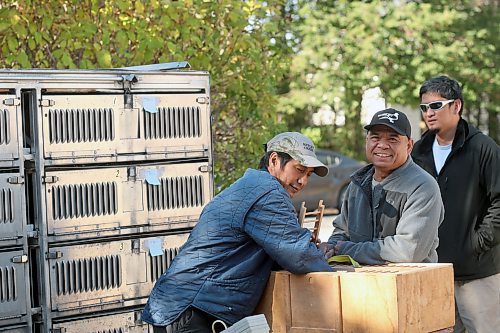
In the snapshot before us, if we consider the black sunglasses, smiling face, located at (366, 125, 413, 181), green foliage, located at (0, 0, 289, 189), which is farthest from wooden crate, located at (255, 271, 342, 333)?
green foliage, located at (0, 0, 289, 189)

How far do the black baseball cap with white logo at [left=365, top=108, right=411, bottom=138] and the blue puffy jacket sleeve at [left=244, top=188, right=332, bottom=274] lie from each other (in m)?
0.88

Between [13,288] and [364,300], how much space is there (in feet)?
7.10

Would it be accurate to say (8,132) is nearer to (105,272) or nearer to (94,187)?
(94,187)

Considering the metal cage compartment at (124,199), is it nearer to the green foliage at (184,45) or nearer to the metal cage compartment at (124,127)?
the metal cage compartment at (124,127)

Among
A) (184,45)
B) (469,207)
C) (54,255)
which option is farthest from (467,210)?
(184,45)

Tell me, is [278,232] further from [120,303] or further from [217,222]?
[120,303]

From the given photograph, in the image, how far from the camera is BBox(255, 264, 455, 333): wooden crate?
14.4 feet

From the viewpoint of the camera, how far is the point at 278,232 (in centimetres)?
447

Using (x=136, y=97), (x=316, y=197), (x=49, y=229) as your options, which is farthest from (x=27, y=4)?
(x=316, y=197)

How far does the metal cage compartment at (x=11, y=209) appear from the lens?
553cm

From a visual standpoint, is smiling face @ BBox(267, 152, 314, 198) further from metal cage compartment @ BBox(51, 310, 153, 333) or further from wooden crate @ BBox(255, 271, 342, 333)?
metal cage compartment @ BBox(51, 310, 153, 333)

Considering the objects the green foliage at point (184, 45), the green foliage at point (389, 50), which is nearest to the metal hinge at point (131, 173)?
the green foliage at point (184, 45)

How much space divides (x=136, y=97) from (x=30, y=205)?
3.06 ft

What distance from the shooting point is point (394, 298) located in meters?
4.36
